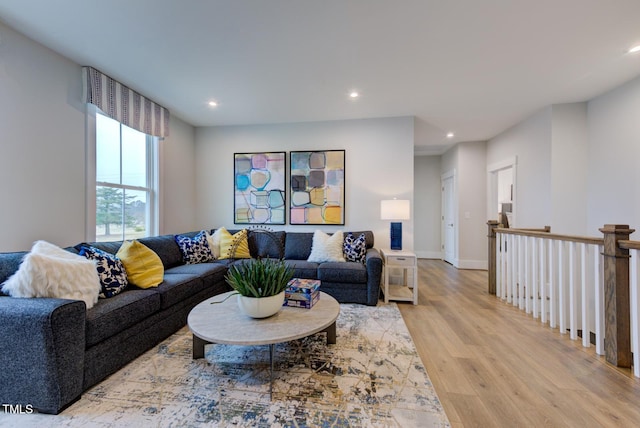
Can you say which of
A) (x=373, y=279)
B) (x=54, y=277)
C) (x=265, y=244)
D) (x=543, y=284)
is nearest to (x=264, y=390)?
(x=54, y=277)

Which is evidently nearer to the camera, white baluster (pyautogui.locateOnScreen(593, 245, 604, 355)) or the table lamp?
white baluster (pyautogui.locateOnScreen(593, 245, 604, 355))

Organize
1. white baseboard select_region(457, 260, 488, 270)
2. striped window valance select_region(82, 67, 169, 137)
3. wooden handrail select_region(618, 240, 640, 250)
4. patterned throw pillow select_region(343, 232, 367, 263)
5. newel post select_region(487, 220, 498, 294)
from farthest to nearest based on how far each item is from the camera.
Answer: white baseboard select_region(457, 260, 488, 270), newel post select_region(487, 220, 498, 294), patterned throw pillow select_region(343, 232, 367, 263), striped window valance select_region(82, 67, 169, 137), wooden handrail select_region(618, 240, 640, 250)

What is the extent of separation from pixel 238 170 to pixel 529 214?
4550 millimetres

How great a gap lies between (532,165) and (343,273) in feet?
10.7

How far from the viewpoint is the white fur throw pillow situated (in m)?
1.54

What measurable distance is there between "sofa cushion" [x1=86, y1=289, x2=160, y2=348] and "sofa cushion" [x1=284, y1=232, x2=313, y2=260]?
5.95 feet

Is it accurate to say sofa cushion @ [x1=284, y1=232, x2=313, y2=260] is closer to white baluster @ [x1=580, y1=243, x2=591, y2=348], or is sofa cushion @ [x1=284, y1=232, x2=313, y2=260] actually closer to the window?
the window

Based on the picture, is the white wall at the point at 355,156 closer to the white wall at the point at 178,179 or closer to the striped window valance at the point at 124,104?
the white wall at the point at 178,179

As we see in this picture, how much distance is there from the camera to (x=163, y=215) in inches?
147

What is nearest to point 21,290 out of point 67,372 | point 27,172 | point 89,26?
point 67,372

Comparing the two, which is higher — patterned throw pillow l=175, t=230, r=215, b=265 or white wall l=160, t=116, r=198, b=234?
white wall l=160, t=116, r=198, b=234

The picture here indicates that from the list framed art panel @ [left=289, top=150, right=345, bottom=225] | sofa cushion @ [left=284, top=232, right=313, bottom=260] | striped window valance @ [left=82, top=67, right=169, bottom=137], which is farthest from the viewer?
framed art panel @ [left=289, top=150, right=345, bottom=225]

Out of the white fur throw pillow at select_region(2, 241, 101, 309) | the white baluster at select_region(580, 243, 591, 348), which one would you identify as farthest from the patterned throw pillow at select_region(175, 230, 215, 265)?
the white baluster at select_region(580, 243, 591, 348)

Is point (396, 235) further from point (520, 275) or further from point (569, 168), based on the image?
point (569, 168)
